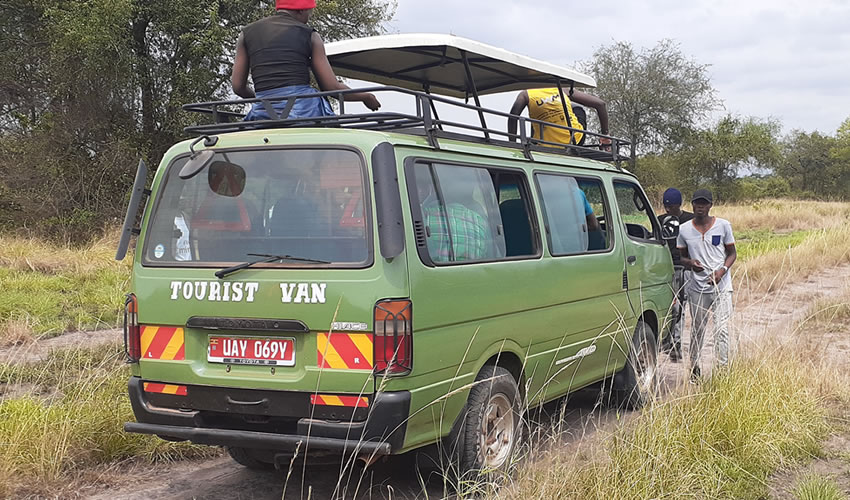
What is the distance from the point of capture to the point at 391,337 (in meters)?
4.07

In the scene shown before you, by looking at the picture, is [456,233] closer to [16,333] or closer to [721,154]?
[16,333]

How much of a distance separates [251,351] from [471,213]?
5.14 feet

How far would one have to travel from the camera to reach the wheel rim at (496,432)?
15.7 feet

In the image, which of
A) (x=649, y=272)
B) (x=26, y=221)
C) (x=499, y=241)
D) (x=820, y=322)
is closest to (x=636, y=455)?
(x=499, y=241)

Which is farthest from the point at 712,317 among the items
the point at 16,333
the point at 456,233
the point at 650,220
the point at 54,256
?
the point at 54,256

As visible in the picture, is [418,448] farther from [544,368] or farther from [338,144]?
[338,144]

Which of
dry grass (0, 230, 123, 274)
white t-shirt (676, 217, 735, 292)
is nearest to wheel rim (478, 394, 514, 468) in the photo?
white t-shirt (676, 217, 735, 292)

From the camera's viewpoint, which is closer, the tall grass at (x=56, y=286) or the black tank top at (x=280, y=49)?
Result: the black tank top at (x=280, y=49)

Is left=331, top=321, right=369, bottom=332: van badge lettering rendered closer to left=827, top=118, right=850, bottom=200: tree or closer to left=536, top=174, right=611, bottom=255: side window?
left=536, top=174, right=611, bottom=255: side window

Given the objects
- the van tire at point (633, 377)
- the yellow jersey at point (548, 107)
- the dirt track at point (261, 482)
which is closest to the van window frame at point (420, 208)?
the dirt track at point (261, 482)

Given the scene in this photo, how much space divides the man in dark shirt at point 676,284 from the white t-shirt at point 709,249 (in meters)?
0.20

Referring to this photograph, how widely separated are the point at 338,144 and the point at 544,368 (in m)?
2.13

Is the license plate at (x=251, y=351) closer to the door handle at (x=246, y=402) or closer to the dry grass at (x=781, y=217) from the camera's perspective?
the door handle at (x=246, y=402)

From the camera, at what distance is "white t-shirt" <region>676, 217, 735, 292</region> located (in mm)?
7504
